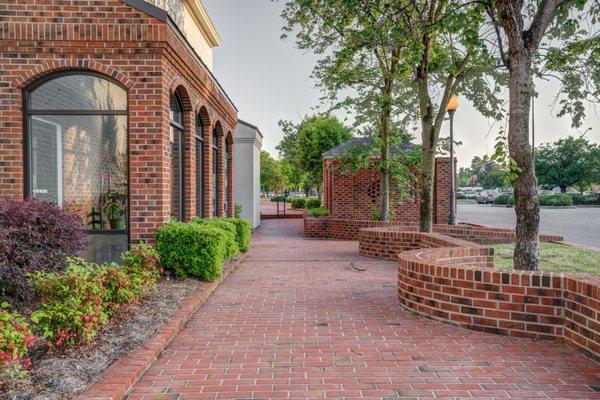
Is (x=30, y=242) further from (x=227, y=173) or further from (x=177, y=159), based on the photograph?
(x=227, y=173)

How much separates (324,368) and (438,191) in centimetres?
1517

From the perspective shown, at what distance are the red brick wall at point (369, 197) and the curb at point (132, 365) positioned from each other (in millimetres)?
13257

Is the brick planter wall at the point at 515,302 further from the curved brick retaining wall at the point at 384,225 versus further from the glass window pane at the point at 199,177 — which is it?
the glass window pane at the point at 199,177

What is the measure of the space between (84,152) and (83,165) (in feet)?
0.70

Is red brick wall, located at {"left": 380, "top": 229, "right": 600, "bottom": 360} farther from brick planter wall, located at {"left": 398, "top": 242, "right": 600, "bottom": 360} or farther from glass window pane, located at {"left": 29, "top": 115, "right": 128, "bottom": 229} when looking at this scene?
glass window pane, located at {"left": 29, "top": 115, "right": 128, "bottom": 229}

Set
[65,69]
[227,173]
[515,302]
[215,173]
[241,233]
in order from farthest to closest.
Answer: [227,173]
[215,173]
[241,233]
[65,69]
[515,302]

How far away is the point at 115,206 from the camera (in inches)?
299

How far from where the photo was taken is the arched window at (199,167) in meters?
10.7

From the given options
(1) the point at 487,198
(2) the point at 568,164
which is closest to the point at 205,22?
(1) the point at 487,198

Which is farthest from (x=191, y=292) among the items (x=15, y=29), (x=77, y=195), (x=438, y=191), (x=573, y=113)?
(x=438, y=191)

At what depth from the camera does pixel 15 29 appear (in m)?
7.02

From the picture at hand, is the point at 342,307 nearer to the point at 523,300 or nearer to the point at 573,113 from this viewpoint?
the point at 523,300

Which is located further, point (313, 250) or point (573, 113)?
point (313, 250)

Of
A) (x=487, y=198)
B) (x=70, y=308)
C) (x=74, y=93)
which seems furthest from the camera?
(x=487, y=198)
